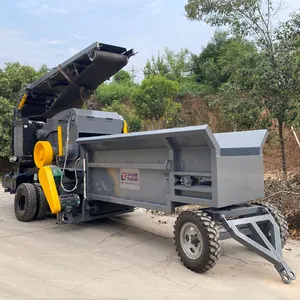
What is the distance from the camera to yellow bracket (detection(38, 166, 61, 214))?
529 cm

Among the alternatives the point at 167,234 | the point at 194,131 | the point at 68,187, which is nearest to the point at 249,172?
the point at 194,131

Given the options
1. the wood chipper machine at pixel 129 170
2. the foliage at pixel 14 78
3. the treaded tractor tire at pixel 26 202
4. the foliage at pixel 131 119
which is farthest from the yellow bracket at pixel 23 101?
the foliage at pixel 131 119

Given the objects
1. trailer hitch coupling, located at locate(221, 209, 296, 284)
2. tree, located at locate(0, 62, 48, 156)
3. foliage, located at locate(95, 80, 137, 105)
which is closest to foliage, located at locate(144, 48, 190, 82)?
foliage, located at locate(95, 80, 137, 105)

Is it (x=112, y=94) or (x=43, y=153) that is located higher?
(x=112, y=94)

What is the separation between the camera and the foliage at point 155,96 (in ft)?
57.3

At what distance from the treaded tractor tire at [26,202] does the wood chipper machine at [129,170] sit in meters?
0.02

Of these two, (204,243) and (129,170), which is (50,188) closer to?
(129,170)

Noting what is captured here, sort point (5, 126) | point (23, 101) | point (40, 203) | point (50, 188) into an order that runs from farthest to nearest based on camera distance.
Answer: point (5, 126) → point (23, 101) → point (40, 203) → point (50, 188)

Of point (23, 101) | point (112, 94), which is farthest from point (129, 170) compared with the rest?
point (112, 94)

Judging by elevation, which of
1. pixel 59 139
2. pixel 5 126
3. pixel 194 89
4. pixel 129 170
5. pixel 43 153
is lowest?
pixel 129 170

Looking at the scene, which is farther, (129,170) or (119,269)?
(129,170)

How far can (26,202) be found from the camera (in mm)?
6031

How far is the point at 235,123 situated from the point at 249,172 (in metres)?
4.12

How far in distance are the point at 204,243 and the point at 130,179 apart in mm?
1618
